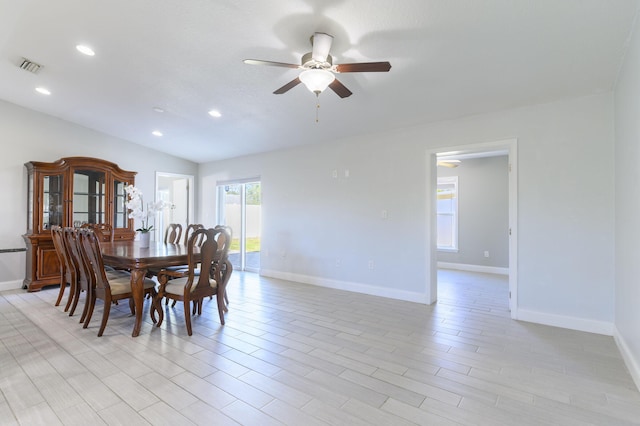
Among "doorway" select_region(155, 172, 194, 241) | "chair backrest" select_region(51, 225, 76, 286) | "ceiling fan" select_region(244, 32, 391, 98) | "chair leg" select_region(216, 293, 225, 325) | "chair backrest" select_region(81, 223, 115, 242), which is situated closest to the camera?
"ceiling fan" select_region(244, 32, 391, 98)

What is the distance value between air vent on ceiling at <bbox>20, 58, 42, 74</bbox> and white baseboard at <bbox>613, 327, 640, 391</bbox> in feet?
20.6

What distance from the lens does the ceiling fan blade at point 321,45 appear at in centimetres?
242

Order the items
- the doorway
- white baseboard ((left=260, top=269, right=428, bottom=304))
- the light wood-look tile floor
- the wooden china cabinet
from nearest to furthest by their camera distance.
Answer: the light wood-look tile floor → white baseboard ((left=260, top=269, right=428, bottom=304)) → the wooden china cabinet → the doorway

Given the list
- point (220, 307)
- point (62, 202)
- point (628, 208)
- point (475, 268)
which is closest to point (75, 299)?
point (220, 307)

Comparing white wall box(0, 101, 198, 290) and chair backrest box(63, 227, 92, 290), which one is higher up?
white wall box(0, 101, 198, 290)

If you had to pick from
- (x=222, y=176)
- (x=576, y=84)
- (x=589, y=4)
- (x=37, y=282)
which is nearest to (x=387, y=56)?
(x=589, y=4)

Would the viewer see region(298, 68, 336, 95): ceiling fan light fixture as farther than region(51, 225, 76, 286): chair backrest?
No

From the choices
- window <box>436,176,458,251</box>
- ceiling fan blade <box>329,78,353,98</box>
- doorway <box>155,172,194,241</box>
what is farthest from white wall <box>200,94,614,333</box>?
window <box>436,176,458,251</box>

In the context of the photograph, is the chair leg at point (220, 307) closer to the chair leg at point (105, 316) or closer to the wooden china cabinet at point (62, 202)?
the chair leg at point (105, 316)

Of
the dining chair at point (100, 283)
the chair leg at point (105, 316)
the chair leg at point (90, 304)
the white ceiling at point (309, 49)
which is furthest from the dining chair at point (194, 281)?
the white ceiling at point (309, 49)

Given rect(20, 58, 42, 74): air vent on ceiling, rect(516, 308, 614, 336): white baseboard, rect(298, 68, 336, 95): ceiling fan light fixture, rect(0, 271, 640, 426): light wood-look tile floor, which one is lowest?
rect(0, 271, 640, 426): light wood-look tile floor

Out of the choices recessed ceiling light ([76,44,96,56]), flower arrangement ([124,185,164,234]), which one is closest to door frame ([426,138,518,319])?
flower arrangement ([124,185,164,234])

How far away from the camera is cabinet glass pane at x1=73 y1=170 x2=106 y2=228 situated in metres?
5.31

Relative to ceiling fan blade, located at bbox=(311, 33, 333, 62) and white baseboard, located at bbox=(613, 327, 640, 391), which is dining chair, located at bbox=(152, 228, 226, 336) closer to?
ceiling fan blade, located at bbox=(311, 33, 333, 62)
